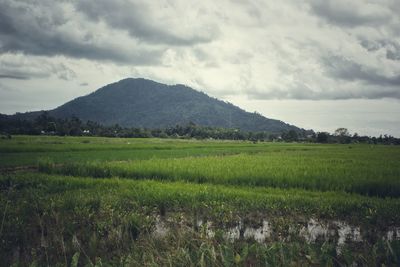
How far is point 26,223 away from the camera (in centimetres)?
784

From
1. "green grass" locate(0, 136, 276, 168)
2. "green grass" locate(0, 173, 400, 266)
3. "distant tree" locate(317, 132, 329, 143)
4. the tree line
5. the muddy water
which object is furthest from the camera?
"distant tree" locate(317, 132, 329, 143)

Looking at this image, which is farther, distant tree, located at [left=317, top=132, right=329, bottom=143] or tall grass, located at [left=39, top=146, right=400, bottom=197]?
distant tree, located at [left=317, top=132, right=329, bottom=143]

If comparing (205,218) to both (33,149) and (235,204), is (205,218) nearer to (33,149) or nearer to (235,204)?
(235,204)

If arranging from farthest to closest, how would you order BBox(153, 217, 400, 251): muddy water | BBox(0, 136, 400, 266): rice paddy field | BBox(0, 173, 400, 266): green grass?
BBox(153, 217, 400, 251): muddy water
BBox(0, 173, 400, 266): green grass
BBox(0, 136, 400, 266): rice paddy field

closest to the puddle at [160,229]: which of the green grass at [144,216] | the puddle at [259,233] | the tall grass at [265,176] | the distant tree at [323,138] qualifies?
the green grass at [144,216]

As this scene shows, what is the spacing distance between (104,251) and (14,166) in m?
17.6

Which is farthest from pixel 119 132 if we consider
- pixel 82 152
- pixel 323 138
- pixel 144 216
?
pixel 144 216

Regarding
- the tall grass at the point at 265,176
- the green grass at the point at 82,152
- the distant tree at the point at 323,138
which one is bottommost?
the green grass at the point at 82,152

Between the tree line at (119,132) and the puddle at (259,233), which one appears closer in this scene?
the puddle at (259,233)

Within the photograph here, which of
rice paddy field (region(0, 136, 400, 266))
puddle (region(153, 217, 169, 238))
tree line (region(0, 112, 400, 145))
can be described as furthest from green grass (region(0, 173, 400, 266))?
tree line (region(0, 112, 400, 145))

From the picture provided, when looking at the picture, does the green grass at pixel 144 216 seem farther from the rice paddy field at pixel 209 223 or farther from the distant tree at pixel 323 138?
the distant tree at pixel 323 138

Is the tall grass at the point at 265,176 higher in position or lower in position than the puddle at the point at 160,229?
higher

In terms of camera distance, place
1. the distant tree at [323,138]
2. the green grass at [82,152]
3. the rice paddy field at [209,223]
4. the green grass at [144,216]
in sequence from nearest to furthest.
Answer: the rice paddy field at [209,223] → the green grass at [144,216] → the green grass at [82,152] → the distant tree at [323,138]

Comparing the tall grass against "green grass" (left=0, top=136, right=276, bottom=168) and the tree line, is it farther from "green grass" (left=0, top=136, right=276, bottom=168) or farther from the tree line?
the tree line
